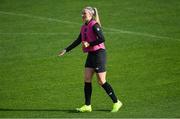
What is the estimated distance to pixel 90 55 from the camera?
1501cm

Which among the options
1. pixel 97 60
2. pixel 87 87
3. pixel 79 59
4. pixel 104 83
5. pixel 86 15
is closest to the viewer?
pixel 86 15

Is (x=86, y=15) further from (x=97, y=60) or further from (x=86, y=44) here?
(x=97, y=60)

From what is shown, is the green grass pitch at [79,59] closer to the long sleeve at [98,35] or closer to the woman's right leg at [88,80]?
the woman's right leg at [88,80]

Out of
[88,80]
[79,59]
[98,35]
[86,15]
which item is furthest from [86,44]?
[79,59]

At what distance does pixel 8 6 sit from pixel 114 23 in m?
5.87

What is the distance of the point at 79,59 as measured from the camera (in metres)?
21.1

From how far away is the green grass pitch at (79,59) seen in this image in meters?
15.8

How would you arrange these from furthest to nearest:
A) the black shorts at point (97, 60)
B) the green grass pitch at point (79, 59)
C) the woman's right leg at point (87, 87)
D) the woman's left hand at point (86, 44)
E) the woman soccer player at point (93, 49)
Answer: the green grass pitch at point (79, 59)
the woman's right leg at point (87, 87)
the black shorts at point (97, 60)
the woman soccer player at point (93, 49)
the woman's left hand at point (86, 44)

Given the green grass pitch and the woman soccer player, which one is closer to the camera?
the woman soccer player

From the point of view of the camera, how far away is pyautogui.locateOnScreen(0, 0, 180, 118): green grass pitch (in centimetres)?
1581

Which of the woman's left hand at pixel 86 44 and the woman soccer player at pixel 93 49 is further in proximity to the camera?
the woman soccer player at pixel 93 49

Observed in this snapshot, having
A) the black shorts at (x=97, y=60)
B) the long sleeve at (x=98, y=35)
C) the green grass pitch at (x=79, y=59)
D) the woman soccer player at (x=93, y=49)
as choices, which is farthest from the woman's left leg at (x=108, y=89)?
the long sleeve at (x=98, y=35)

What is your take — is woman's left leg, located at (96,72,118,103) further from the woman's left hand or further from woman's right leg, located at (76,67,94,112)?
the woman's left hand

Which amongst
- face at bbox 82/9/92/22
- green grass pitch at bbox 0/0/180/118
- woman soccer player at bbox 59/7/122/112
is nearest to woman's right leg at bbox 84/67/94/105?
woman soccer player at bbox 59/7/122/112
